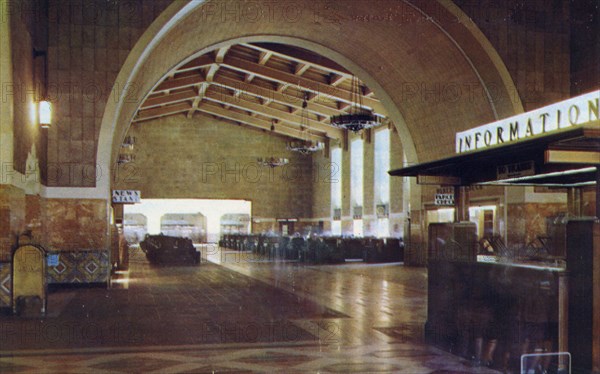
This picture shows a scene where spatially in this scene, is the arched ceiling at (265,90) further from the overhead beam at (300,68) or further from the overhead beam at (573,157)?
the overhead beam at (573,157)

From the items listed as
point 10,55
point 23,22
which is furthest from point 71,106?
point 10,55

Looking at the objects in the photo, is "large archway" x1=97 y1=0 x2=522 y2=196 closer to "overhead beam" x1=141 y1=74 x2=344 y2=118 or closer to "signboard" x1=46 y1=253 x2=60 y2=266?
"signboard" x1=46 y1=253 x2=60 y2=266

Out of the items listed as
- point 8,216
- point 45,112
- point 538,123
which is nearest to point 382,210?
point 45,112

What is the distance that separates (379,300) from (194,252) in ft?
36.9

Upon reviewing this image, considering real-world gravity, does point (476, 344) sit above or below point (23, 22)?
below

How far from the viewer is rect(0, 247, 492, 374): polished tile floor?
240 inches

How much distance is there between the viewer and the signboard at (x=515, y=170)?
21.2 ft

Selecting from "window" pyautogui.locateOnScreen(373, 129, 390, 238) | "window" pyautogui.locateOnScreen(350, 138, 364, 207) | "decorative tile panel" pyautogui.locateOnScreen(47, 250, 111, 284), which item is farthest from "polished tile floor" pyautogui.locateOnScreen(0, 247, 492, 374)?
"window" pyautogui.locateOnScreen(350, 138, 364, 207)

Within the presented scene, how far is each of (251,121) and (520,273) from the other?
2773 cm

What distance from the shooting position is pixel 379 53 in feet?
53.7

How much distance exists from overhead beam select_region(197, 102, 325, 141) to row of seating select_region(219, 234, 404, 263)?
865 centimetres

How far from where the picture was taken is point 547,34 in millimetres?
14148

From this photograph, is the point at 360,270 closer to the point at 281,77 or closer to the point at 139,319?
the point at 281,77

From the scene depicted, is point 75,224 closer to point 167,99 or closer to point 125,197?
point 125,197
